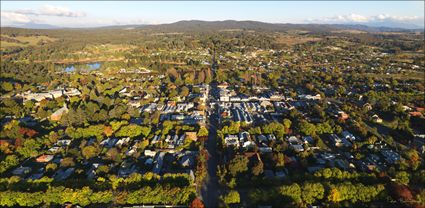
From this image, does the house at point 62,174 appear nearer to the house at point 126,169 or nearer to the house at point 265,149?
the house at point 126,169

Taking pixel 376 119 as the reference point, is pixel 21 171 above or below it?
below

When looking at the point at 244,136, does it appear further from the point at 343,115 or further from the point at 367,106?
the point at 367,106

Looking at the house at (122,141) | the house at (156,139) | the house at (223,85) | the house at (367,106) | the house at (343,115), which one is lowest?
the house at (122,141)

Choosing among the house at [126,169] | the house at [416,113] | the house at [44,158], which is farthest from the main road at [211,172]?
the house at [416,113]

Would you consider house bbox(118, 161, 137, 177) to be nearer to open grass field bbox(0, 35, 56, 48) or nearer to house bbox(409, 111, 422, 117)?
house bbox(409, 111, 422, 117)

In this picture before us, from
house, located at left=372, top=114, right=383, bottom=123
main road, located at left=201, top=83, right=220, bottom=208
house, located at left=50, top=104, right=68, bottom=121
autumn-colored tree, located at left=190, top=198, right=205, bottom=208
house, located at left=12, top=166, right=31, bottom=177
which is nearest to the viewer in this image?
autumn-colored tree, located at left=190, top=198, right=205, bottom=208

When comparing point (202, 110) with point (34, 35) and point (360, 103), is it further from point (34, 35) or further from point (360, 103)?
point (34, 35)

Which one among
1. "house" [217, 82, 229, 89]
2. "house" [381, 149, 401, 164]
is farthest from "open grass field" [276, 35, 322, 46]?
"house" [381, 149, 401, 164]

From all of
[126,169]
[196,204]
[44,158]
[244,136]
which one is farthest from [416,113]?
[44,158]

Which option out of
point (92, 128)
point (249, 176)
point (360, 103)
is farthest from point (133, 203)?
point (360, 103)

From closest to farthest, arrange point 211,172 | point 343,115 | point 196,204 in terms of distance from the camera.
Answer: point 196,204
point 211,172
point 343,115

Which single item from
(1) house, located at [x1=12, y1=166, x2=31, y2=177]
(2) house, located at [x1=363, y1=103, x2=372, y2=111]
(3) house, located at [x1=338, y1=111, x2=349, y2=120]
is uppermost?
(2) house, located at [x1=363, y1=103, x2=372, y2=111]
